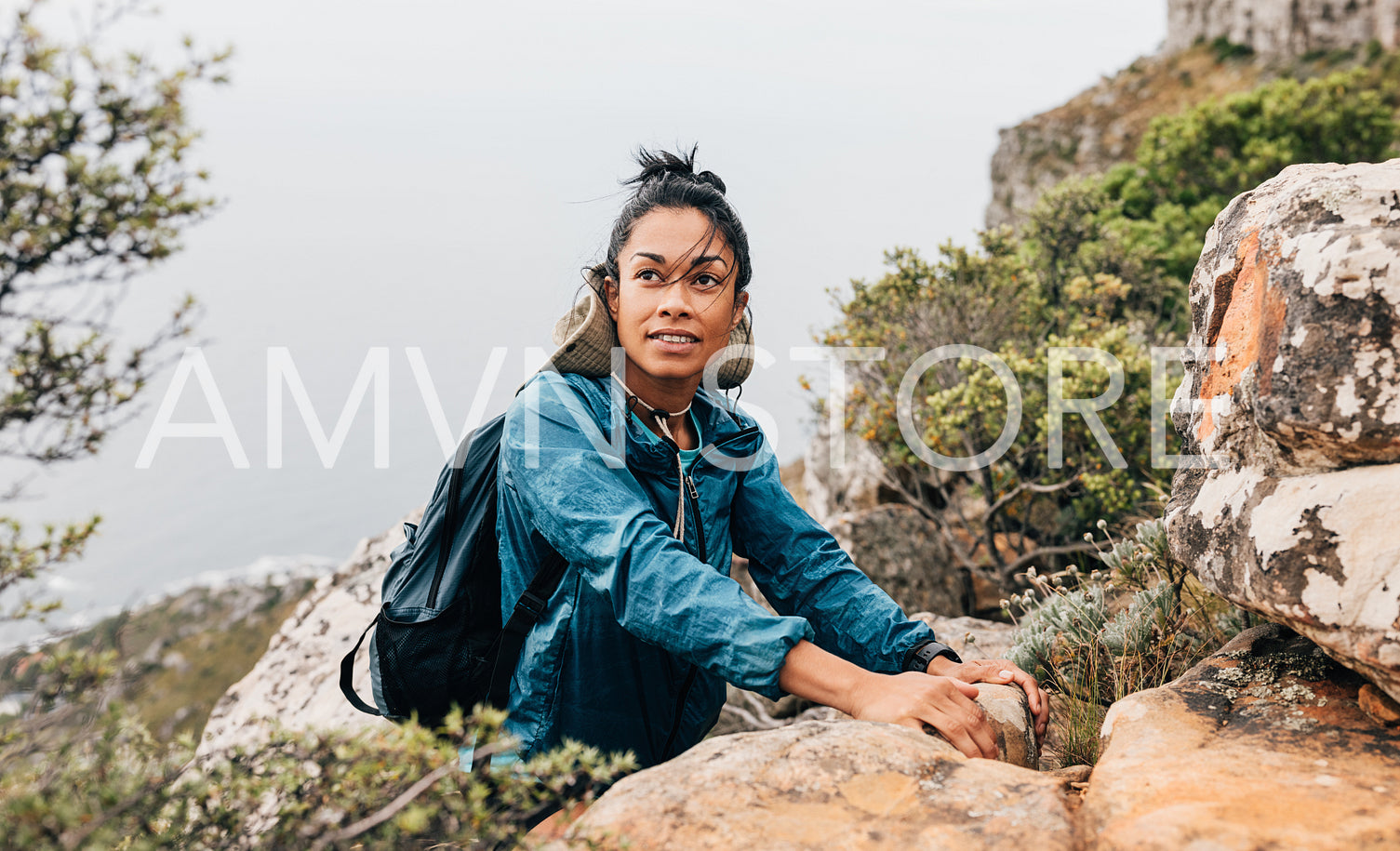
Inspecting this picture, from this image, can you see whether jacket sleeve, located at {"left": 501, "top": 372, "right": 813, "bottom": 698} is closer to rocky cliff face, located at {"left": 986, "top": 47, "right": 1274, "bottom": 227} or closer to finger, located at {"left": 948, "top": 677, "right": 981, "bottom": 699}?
finger, located at {"left": 948, "top": 677, "right": 981, "bottom": 699}

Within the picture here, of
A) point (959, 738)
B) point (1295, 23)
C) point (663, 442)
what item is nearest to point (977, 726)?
point (959, 738)

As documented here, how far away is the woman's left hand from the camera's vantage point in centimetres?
261

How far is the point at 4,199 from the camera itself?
184cm

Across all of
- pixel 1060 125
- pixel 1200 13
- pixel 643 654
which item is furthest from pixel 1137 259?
pixel 1200 13

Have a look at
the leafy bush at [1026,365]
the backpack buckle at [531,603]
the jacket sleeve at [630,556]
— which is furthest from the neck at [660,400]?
the leafy bush at [1026,365]

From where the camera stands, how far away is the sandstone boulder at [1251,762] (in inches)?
61.6

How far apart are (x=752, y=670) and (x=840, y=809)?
0.39 metres

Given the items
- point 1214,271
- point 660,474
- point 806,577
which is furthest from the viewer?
point 806,577

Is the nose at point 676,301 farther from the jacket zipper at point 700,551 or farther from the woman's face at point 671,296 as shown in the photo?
the jacket zipper at point 700,551

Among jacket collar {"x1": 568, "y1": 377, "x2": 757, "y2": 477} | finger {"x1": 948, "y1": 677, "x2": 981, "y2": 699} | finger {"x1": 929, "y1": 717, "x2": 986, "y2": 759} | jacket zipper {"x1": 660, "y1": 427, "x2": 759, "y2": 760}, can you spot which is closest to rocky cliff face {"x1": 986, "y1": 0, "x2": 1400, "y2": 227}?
jacket collar {"x1": 568, "y1": 377, "x2": 757, "y2": 477}

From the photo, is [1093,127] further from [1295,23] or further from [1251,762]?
[1251,762]

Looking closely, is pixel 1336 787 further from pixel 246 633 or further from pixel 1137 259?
pixel 246 633

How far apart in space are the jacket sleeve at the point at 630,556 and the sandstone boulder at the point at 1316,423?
1181 mm

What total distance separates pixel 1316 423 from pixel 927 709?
1206mm
